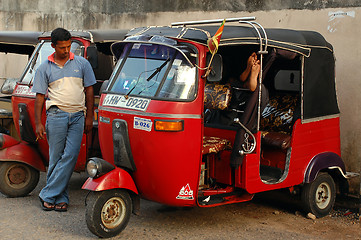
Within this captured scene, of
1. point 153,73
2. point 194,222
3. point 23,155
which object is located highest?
point 153,73

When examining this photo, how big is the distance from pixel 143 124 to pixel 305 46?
2.14 m

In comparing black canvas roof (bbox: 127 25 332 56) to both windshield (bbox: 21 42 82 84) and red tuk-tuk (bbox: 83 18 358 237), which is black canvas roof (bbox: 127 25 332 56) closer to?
red tuk-tuk (bbox: 83 18 358 237)

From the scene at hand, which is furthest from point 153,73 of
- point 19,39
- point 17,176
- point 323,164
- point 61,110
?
point 19,39

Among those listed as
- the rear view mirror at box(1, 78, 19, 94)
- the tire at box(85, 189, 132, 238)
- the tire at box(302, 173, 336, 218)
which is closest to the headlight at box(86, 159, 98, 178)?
the tire at box(85, 189, 132, 238)

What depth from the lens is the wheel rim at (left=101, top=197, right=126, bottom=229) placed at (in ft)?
17.1

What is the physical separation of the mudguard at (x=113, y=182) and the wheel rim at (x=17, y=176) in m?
1.94

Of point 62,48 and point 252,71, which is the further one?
point 62,48

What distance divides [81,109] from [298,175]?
264cm

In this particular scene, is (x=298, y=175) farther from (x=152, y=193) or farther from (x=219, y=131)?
(x=152, y=193)

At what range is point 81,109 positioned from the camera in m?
6.20

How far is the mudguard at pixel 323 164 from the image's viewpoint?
6129mm

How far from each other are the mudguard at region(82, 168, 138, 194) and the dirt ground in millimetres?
564

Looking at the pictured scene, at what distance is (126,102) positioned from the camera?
5422 mm

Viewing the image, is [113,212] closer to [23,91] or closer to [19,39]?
[23,91]
